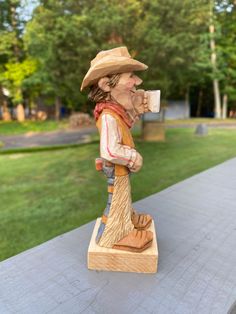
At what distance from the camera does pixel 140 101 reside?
2400 mm

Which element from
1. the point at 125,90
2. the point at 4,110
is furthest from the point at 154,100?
the point at 4,110

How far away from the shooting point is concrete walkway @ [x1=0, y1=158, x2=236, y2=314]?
205 centimetres

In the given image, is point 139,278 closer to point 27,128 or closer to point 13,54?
point 27,128

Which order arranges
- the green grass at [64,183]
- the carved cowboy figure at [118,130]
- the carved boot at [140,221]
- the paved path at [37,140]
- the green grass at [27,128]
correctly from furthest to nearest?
the green grass at [27,128]
the paved path at [37,140]
the green grass at [64,183]
the carved boot at [140,221]
the carved cowboy figure at [118,130]

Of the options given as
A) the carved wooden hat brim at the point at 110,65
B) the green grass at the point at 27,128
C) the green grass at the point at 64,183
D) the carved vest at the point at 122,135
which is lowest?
the green grass at the point at 27,128

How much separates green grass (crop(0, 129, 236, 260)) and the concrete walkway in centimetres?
60

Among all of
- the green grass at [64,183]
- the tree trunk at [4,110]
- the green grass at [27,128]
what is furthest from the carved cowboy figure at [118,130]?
the tree trunk at [4,110]

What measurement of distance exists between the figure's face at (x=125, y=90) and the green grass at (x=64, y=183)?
2.04m

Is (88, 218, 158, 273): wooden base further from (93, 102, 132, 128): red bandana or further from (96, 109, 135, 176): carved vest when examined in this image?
(93, 102, 132, 128): red bandana

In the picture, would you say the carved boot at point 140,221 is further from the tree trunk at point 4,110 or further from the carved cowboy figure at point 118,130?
the tree trunk at point 4,110

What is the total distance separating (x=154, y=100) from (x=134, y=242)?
1305 mm

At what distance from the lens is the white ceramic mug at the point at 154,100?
7.74 ft

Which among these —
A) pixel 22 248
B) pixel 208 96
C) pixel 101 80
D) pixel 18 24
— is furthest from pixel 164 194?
pixel 208 96

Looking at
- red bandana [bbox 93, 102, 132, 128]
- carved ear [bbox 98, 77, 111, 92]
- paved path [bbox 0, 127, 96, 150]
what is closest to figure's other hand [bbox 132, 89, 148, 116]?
red bandana [bbox 93, 102, 132, 128]
